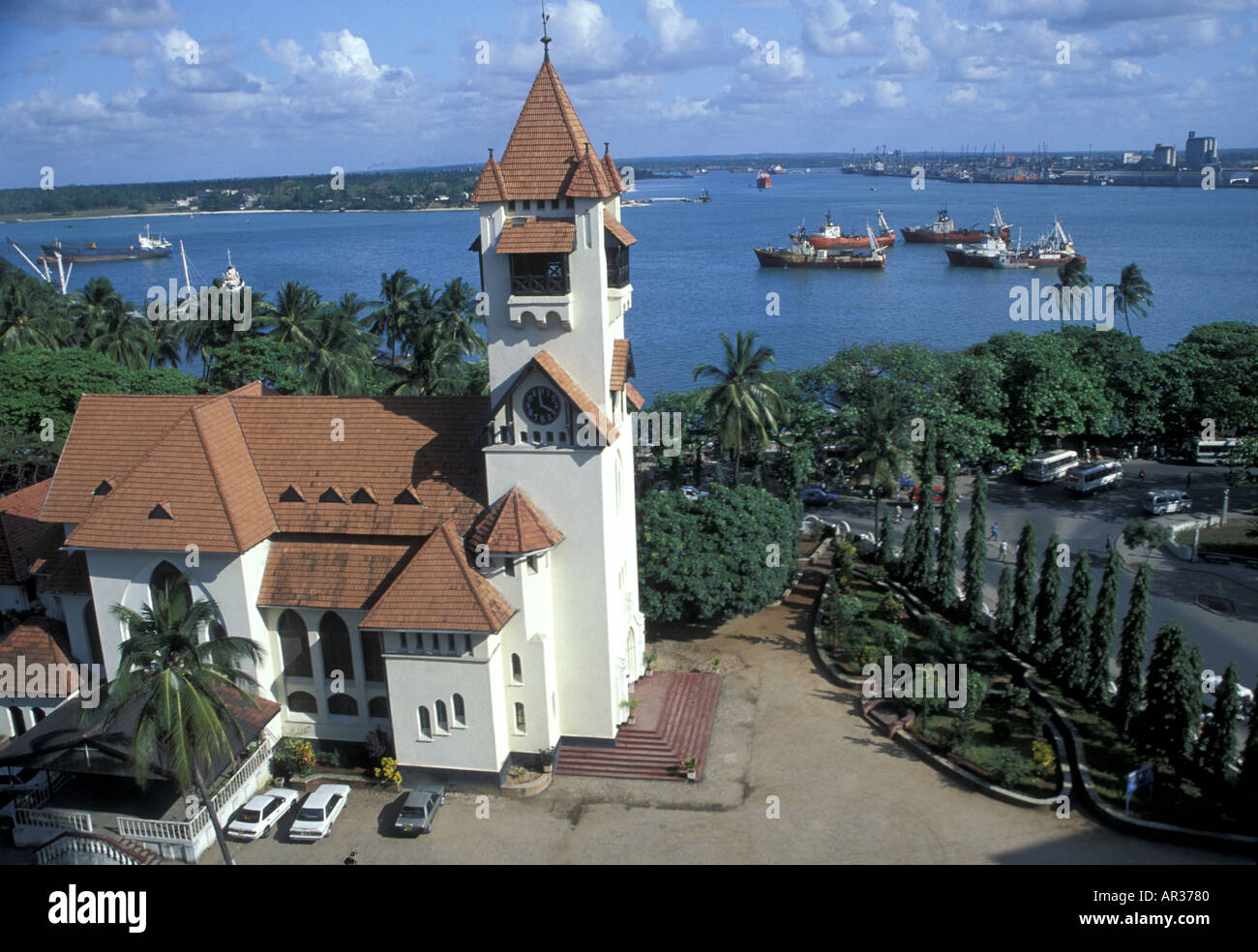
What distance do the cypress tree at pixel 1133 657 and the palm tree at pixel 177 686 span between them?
85.1 ft

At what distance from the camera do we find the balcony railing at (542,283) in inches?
1126

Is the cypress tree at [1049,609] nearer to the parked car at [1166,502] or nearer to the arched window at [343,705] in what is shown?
the parked car at [1166,502]

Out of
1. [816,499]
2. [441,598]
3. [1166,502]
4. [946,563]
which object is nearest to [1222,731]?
[946,563]

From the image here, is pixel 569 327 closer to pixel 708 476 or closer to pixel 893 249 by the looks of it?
pixel 708 476

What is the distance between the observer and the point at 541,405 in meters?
29.2

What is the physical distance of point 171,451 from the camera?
30547 millimetres

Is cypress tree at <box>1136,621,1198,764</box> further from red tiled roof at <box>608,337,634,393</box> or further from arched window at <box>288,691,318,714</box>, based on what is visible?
arched window at <box>288,691,318,714</box>

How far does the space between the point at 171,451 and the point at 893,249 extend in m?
169

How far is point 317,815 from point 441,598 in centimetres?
692

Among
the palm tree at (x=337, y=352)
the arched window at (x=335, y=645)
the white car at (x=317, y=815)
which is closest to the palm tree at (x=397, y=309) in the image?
the palm tree at (x=337, y=352)

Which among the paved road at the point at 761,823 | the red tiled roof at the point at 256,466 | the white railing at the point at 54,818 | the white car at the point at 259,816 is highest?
the red tiled roof at the point at 256,466

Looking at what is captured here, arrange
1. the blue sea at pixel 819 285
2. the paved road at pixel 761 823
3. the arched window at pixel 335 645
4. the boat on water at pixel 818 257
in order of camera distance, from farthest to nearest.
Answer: the boat on water at pixel 818 257
the blue sea at pixel 819 285
the arched window at pixel 335 645
the paved road at pixel 761 823

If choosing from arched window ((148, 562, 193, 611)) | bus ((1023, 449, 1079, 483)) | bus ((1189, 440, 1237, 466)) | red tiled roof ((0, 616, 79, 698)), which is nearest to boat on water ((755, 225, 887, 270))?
bus ((1189, 440, 1237, 466))

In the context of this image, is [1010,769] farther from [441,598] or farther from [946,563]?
[441,598]
